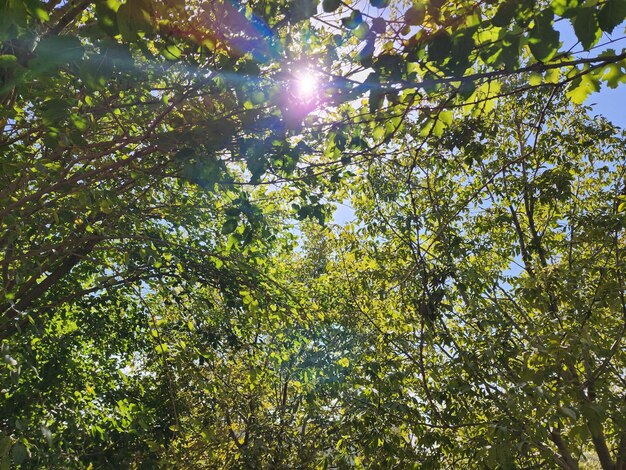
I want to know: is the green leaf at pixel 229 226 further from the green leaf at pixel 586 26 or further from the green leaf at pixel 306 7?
the green leaf at pixel 586 26

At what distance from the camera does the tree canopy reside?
2.00m

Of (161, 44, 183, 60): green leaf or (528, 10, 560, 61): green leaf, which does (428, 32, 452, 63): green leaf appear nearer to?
(528, 10, 560, 61): green leaf

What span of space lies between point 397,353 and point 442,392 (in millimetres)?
1033

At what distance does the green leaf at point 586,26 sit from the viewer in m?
1.36

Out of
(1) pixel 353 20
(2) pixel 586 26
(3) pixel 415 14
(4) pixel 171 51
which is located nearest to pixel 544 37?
(2) pixel 586 26

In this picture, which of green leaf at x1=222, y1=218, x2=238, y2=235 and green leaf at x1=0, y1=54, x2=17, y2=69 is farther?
green leaf at x1=222, y1=218, x2=238, y2=235

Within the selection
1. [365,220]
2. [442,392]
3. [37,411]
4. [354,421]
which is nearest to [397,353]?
[442,392]

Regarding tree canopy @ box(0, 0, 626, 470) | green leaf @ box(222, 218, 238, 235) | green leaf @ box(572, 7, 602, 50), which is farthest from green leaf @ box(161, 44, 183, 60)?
green leaf @ box(572, 7, 602, 50)

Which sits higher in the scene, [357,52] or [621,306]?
[357,52]

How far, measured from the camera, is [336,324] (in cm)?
684

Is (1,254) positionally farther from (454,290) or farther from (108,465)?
(454,290)

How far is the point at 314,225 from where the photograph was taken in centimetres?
787

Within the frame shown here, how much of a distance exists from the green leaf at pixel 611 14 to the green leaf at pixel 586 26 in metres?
0.02

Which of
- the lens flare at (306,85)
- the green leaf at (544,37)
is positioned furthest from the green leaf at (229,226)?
the green leaf at (544,37)
